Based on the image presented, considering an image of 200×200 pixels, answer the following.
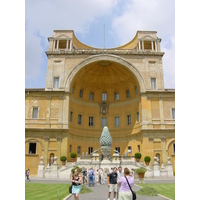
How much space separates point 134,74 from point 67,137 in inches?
575

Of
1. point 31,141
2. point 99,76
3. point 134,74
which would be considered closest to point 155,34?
point 134,74

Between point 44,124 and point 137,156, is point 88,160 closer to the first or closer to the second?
point 137,156

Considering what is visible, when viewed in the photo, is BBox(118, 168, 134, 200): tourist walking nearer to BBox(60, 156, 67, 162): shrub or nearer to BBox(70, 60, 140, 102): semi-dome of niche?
BBox(60, 156, 67, 162): shrub

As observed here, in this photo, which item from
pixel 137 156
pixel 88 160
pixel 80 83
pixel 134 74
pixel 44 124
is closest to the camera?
pixel 88 160

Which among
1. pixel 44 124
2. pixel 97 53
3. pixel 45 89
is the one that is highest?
pixel 97 53

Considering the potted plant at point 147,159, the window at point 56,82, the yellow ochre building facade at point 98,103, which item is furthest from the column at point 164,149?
the window at point 56,82

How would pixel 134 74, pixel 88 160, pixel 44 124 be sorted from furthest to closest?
pixel 134 74 → pixel 44 124 → pixel 88 160

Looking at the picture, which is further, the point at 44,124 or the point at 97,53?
the point at 97,53

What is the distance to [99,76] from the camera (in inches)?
1529

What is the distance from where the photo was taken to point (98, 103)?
39.6 metres

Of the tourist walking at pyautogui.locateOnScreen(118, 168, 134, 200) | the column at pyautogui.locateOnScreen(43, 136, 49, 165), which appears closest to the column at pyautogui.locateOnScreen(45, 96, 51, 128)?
the column at pyautogui.locateOnScreen(43, 136, 49, 165)

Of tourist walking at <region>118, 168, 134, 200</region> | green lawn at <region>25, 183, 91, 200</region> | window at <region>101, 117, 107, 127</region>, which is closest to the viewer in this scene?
tourist walking at <region>118, 168, 134, 200</region>

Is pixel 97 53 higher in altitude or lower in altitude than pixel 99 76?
higher

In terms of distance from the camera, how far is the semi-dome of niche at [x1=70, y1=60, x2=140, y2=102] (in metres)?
36.3
